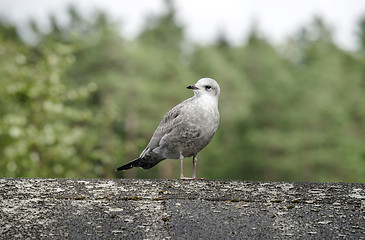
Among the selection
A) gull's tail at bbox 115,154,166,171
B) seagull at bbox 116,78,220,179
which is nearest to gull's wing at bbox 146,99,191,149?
seagull at bbox 116,78,220,179

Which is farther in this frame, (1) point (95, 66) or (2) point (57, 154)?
(1) point (95, 66)

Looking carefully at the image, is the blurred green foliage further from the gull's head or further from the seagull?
the gull's head

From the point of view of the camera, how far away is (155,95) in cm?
4312

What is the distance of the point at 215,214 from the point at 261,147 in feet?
128

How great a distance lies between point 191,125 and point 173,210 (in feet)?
4.82

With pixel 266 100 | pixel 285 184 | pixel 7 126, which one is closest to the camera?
pixel 285 184

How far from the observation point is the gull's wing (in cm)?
476

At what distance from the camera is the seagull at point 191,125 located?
460 cm

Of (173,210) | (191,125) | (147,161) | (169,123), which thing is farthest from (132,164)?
(173,210)

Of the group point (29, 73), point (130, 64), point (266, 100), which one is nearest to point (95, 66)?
point (130, 64)

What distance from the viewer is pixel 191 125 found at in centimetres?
462

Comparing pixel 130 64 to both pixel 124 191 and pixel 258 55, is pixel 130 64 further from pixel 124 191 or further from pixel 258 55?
pixel 124 191

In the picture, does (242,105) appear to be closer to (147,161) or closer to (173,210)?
(147,161)

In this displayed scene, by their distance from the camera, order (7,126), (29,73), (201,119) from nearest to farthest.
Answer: (201,119)
(7,126)
(29,73)
